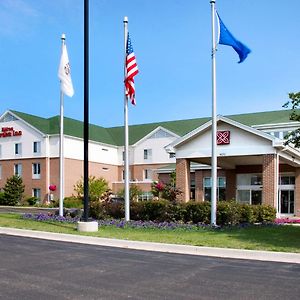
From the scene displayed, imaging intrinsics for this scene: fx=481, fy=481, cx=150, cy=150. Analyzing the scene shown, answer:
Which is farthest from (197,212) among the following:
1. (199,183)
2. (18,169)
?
(18,169)

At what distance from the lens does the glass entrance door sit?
36031mm

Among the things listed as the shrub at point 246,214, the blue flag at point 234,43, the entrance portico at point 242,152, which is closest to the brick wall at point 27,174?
the entrance portico at point 242,152

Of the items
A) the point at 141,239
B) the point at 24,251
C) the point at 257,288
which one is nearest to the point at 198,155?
the point at 141,239

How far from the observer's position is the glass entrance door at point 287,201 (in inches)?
1419

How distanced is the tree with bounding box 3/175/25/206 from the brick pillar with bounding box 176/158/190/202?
32.0 metres

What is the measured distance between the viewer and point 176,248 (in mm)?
12859

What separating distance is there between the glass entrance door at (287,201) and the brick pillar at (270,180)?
1140cm

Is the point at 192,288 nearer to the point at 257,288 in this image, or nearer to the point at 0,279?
the point at 257,288

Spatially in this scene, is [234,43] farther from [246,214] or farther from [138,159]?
[138,159]

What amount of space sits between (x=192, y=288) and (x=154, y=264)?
8.28 feet

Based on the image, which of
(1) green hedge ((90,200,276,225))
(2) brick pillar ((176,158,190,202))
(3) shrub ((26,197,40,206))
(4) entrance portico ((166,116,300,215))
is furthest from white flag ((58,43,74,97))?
(3) shrub ((26,197,40,206))

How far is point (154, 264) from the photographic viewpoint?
10.3m

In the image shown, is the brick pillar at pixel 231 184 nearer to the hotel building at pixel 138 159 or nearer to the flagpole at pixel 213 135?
the hotel building at pixel 138 159

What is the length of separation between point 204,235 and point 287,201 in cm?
→ 2263
